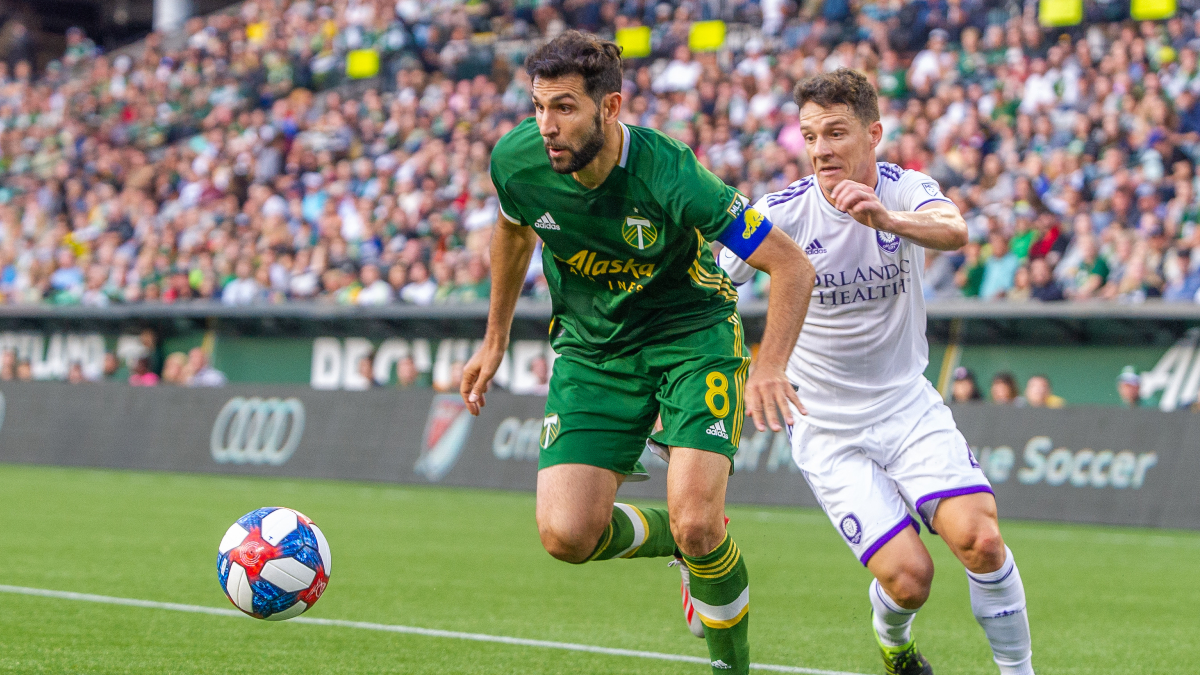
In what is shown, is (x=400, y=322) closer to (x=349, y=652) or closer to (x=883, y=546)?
(x=349, y=652)

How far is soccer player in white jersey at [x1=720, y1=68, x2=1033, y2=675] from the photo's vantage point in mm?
5402

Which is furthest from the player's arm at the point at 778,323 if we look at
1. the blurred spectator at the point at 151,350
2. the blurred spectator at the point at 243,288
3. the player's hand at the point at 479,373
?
the blurred spectator at the point at 151,350

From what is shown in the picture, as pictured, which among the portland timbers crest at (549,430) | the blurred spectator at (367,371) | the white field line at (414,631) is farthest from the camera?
the blurred spectator at (367,371)

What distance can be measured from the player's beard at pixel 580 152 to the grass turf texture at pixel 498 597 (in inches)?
87.4

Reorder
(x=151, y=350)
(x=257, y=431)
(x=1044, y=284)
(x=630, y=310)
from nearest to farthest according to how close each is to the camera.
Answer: (x=630, y=310), (x=1044, y=284), (x=257, y=431), (x=151, y=350)

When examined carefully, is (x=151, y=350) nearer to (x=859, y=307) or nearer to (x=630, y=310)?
(x=630, y=310)

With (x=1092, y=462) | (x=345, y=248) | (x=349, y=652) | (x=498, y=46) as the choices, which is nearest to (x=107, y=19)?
(x=498, y=46)

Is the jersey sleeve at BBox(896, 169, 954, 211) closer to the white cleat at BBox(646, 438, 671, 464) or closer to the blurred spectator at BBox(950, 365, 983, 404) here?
the white cleat at BBox(646, 438, 671, 464)

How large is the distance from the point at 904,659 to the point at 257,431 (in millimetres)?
13690

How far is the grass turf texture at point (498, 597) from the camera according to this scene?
650 centimetres

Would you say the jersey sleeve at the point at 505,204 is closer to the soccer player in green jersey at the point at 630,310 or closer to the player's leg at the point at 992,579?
the soccer player in green jersey at the point at 630,310

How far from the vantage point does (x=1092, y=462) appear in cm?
1345

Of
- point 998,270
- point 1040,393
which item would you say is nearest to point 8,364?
point 998,270

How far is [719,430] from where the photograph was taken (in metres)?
5.46
